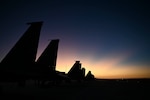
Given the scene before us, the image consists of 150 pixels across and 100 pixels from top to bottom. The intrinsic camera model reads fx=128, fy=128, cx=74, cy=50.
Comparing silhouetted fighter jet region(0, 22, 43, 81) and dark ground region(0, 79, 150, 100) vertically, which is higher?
silhouetted fighter jet region(0, 22, 43, 81)

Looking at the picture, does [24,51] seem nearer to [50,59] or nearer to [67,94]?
[67,94]

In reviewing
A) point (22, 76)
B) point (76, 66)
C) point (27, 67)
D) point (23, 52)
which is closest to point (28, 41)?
point (23, 52)

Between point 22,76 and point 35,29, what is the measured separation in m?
4.98

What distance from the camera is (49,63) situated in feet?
78.0

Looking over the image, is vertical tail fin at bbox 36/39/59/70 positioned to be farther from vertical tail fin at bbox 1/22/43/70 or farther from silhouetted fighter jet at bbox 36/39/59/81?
vertical tail fin at bbox 1/22/43/70

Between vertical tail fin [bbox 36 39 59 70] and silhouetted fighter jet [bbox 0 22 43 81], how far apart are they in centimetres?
1021

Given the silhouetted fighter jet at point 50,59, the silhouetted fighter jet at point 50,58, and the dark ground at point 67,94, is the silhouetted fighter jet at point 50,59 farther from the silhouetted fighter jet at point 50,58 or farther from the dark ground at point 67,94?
the dark ground at point 67,94

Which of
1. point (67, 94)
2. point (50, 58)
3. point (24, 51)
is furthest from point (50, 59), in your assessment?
point (24, 51)

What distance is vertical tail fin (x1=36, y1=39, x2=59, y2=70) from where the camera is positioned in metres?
23.3

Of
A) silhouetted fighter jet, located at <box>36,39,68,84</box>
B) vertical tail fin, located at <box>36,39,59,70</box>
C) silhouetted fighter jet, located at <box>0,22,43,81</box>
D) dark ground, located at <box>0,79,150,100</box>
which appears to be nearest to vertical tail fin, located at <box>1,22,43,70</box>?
silhouetted fighter jet, located at <box>0,22,43,81</box>

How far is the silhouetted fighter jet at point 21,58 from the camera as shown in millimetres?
11477

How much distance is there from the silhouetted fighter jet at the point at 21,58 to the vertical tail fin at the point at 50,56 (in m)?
10.2

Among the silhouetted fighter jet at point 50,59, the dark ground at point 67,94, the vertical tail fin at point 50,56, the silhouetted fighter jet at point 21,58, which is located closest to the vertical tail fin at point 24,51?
the silhouetted fighter jet at point 21,58

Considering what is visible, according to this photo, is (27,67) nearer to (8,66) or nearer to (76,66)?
(8,66)
